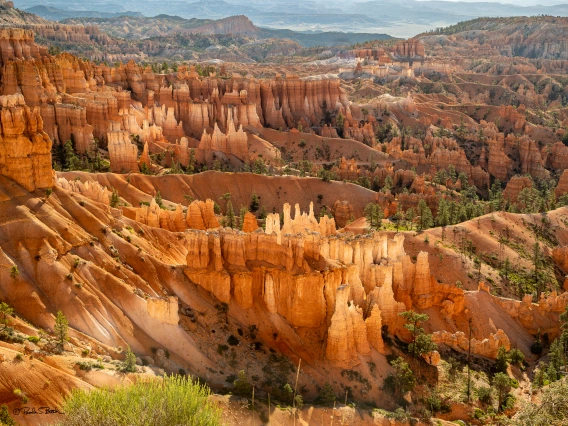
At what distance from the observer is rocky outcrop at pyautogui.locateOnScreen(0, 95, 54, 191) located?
1698 inches

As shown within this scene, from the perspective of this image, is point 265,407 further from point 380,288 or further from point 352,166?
point 352,166

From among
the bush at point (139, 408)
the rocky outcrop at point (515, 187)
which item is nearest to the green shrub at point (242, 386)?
the bush at point (139, 408)

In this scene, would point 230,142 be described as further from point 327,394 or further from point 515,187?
point 327,394

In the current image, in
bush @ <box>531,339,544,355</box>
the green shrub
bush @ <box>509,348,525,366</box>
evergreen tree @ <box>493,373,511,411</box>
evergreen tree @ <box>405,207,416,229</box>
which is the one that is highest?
the green shrub

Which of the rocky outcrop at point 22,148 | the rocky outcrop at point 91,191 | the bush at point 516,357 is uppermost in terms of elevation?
the rocky outcrop at point 22,148

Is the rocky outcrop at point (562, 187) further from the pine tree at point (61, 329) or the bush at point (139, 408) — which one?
the bush at point (139, 408)

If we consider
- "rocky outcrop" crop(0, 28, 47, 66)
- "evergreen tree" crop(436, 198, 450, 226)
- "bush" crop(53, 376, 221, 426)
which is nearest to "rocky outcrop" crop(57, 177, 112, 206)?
"bush" crop(53, 376, 221, 426)

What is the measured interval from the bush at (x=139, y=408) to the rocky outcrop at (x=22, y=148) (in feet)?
59.1

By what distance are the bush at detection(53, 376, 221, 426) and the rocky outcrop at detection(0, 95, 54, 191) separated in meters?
18.0

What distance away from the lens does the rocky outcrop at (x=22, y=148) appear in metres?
43.1

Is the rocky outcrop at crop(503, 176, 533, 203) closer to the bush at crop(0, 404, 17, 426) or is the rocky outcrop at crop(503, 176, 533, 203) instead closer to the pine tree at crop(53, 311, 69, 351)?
the pine tree at crop(53, 311, 69, 351)

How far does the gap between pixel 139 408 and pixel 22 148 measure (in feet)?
71.6

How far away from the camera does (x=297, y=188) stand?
87125 millimetres

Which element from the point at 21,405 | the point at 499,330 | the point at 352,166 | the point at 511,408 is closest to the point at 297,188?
the point at 352,166
